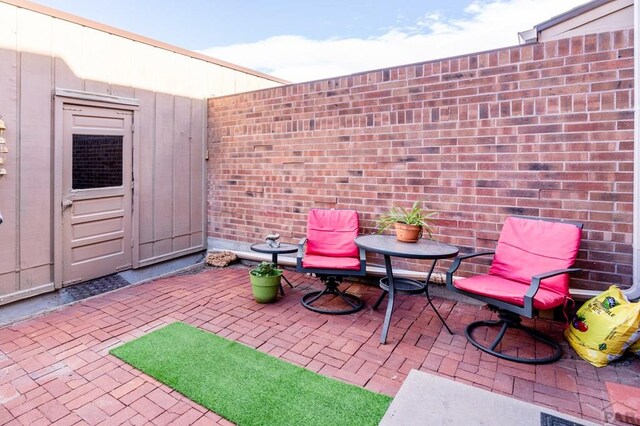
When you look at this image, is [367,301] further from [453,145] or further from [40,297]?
[40,297]

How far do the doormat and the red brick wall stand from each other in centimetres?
172

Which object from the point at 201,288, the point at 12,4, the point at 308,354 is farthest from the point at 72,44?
the point at 308,354

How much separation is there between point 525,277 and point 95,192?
4.54m

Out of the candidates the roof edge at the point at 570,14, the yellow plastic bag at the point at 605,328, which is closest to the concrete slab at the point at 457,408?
the yellow plastic bag at the point at 605,328

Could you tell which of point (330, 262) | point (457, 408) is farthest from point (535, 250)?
point (330, 262)

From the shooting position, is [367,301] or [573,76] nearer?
[573,76]

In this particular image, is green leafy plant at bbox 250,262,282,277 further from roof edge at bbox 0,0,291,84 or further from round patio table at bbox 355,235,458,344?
roof edge at bbox 0,0,291,84

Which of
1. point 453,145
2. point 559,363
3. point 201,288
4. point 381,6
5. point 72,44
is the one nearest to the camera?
point 559,363

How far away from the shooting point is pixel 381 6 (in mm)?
7406

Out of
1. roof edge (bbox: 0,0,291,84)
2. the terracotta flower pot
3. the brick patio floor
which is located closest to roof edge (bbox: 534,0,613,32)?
the terracotta flower pot

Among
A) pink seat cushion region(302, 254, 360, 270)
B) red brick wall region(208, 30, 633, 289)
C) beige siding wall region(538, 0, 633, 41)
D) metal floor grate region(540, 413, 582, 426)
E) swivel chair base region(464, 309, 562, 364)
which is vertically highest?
beige siding wall region(538, 0, 633, 41)

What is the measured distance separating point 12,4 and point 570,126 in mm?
5151

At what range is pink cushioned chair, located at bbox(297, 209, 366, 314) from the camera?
379 centimetres

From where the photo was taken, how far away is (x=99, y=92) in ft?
14.4
